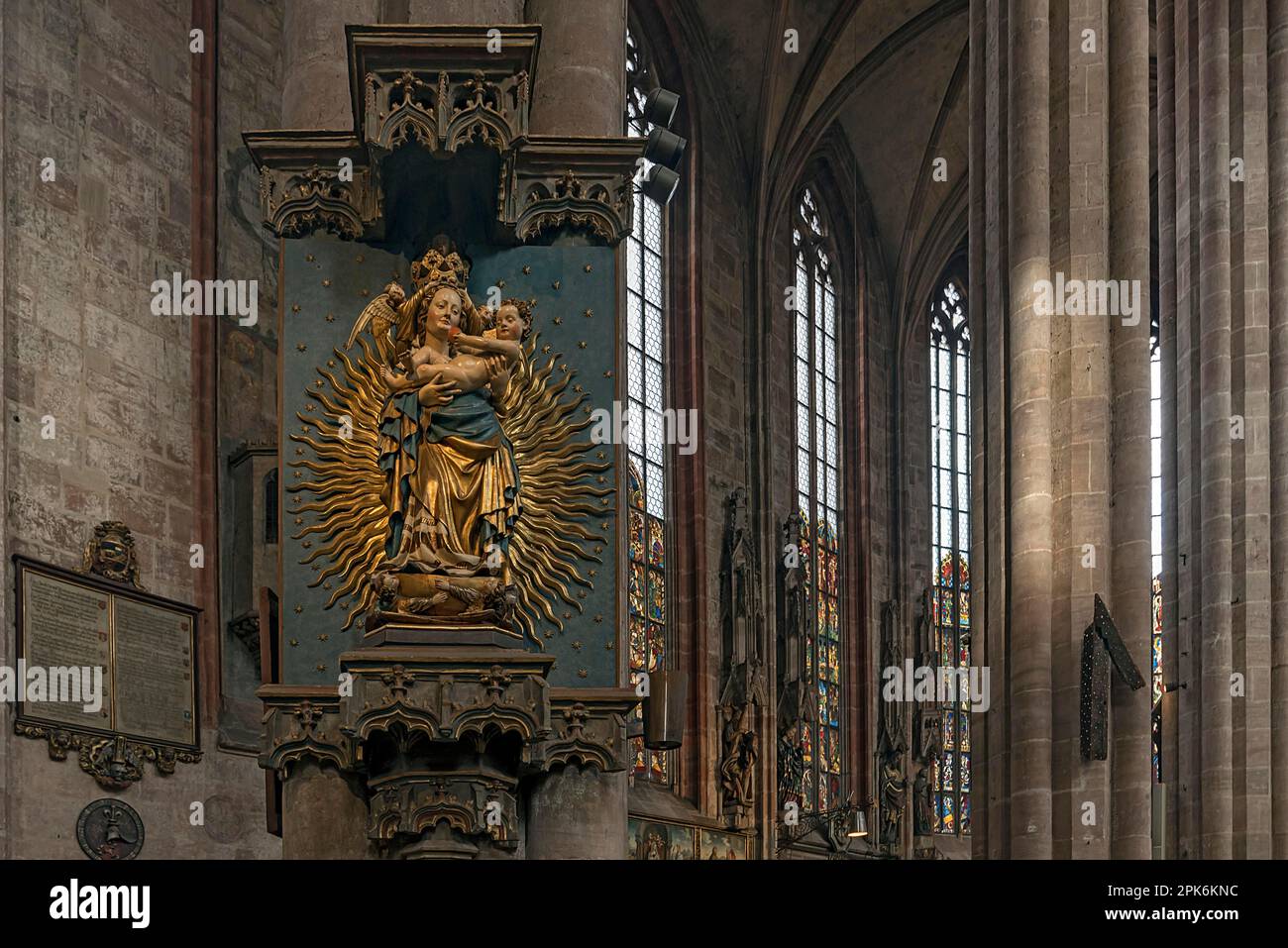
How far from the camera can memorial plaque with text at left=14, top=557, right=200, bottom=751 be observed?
1595cm

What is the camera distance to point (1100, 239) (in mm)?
16000

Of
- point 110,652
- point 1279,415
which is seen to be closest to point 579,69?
point 110,652

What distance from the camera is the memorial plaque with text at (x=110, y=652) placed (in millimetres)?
15953

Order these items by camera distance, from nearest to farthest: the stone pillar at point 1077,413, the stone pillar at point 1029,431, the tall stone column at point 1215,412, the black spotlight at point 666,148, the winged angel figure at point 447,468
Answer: the winged angel figure at point 447,468 < the black spotlight at point 666,148 < the stone pillar at point 1077,413 < the stone pillar at point 1029,431 < the tall stone column at point 1215,412

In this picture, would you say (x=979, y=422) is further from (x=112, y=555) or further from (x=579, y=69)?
(x=579, y=69)

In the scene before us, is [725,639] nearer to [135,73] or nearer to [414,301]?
[135,73]

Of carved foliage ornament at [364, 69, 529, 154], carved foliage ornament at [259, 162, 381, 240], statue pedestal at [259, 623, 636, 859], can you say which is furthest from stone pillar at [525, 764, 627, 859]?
carved foliage ornament at [364, 69, 529, 154]

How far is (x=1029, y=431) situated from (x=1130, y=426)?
0.76 metres

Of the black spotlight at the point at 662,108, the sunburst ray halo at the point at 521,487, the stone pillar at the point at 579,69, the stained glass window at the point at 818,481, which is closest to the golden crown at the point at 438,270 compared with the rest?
the sunburst ray halo at the point at 521,487

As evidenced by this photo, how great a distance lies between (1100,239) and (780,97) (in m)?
13.6

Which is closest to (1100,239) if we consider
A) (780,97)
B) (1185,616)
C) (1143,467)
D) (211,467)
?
(1143,467)

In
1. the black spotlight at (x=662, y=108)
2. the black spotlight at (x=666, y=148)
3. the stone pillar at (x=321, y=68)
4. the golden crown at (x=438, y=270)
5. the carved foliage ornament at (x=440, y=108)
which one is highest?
the black spotlight at (x=662, y=108)

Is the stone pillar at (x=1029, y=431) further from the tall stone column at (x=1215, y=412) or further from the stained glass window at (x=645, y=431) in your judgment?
the stained glass window at (x=645, y=431)

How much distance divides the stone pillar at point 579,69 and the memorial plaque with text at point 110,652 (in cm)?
800
